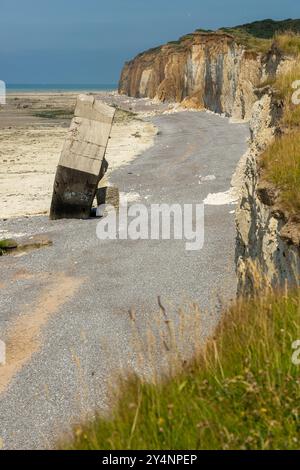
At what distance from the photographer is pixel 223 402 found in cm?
356

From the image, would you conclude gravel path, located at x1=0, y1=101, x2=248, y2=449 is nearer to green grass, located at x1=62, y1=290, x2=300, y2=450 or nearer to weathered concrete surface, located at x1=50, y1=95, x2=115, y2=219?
green grass, located at x1=62, y1=290, x2=300, y2=450

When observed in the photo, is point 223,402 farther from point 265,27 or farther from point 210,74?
point 265,27

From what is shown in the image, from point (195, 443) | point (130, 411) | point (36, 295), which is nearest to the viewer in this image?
point (195, 443)

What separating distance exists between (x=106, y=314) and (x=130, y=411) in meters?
7.98

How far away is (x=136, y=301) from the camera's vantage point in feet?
39.9

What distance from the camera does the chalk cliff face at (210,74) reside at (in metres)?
52.5

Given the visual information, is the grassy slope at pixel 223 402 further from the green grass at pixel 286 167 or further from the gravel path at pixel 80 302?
the green grass at pixel 286 167

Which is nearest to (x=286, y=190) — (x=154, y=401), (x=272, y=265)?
(x=272, y=265)

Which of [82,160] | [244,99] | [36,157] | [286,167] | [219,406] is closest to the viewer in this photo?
[219,406]

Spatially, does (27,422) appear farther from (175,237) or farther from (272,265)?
(175,237)

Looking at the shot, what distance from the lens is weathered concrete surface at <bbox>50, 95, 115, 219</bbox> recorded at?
63.4 ft

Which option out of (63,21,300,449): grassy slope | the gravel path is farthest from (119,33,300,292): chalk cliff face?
the gravel path

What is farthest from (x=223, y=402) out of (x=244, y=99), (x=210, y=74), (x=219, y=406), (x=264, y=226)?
(x=210, y=74)

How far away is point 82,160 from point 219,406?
54.9ft
